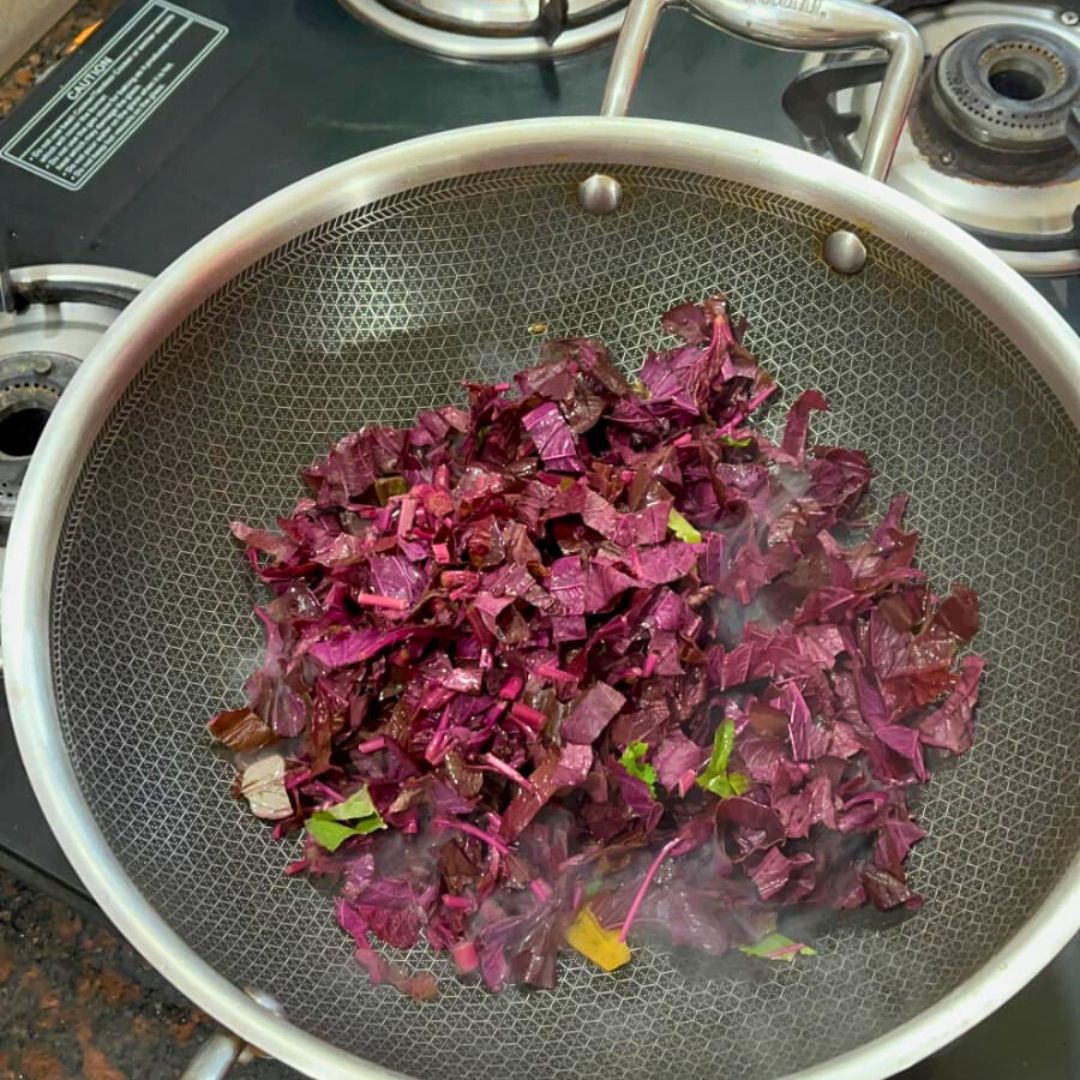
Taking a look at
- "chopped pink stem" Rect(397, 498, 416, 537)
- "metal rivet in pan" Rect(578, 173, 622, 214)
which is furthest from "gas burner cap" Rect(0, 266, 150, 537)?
"metal rivet in pan" Rect(578, 173, 622, 214)

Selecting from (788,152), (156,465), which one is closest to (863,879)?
(788,152)

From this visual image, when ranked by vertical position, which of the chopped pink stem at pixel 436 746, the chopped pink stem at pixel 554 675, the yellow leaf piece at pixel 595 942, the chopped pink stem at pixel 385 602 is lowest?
the yellow leaf piece at pixel 595 942

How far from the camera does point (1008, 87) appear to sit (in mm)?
1632

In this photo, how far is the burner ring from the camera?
1.56 m

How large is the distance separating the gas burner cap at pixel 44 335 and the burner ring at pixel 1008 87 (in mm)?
1144

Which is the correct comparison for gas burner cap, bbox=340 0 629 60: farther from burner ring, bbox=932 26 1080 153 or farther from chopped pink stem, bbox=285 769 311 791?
chopped pink stem, bbox=285 769 311 791

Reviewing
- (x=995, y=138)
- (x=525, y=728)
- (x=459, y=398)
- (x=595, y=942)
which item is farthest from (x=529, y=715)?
(x=995, y=138)

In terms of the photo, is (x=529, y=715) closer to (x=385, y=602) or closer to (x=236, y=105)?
(x=385, y=602)

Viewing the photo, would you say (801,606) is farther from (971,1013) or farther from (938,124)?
(938,124)

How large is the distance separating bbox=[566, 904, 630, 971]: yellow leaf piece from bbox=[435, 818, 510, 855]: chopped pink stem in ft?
0.37

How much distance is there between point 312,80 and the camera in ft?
5.88

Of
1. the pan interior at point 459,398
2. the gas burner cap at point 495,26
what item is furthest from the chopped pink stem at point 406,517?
the gas burner cap at point 495,26

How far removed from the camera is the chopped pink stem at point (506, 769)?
1.33 m

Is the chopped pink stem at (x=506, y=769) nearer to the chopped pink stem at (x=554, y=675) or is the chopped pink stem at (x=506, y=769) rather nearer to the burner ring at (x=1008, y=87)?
the chopped pink stem at (x=554, y=675)
